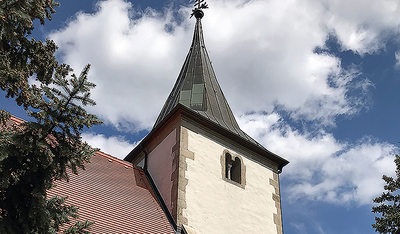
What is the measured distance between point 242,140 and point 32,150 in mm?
8463

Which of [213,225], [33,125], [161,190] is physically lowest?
[33,125]

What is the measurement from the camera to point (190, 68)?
15.4 meters

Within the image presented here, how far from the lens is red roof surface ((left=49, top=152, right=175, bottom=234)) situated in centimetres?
906

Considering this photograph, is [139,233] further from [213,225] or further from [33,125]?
[33,125]

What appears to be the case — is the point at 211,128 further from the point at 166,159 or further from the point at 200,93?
the point at 200,93

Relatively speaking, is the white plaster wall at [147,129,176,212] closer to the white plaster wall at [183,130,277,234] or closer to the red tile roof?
the red tile roof

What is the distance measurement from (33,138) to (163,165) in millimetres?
7067

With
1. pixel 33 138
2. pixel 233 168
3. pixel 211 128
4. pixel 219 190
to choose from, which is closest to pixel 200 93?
pixel 211 128

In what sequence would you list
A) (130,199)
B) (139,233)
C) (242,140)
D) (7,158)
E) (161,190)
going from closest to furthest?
(7,158), (139,233), (130,199), (161,190), (242,140)

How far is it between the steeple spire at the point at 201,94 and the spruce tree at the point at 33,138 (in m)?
7.13

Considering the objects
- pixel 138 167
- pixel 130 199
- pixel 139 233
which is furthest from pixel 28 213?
pixel 138 167

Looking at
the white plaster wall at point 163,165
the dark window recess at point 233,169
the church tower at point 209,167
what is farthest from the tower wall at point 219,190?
the white plaster wall at point 163,165

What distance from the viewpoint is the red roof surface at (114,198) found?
9.06 meters

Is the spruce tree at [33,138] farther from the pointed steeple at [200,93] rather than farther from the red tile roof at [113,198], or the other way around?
the pointed steeple at [200,93]
